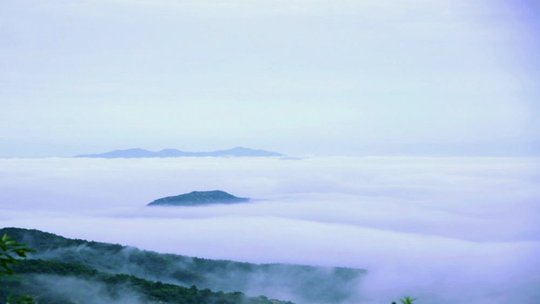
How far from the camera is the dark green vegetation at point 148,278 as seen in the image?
68.4 meters

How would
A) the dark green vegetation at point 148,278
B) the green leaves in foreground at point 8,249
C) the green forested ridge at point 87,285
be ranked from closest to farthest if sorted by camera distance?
1. the green leaves in foreground at point 8,249
2. the green forested ridge at point 87,285
3. the dark green vegetation at point 148,278

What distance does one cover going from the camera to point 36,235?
132 m

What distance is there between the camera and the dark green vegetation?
68363 millimetres

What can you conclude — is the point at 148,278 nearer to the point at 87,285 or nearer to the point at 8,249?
the point at 87,285

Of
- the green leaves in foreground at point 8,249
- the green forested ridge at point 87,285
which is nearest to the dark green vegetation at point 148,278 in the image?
the green forested ridge at point 87,285

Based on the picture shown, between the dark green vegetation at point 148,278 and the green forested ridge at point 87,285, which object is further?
the dark green vegetation at point 148,278

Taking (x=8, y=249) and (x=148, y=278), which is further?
(x=148, y=278)

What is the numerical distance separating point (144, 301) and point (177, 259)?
72.9m

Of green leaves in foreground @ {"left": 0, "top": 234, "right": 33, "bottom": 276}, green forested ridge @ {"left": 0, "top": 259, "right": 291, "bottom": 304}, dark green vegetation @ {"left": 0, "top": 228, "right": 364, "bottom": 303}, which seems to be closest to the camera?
green leaves in foreground @ {"left": 0, "top": 234, "right": 33, "bottom": 276}

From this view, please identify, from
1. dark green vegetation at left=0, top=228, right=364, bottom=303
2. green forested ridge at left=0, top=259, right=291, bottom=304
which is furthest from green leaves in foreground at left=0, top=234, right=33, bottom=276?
green forested ridge at left=0, top=259, right=291, bottom=304

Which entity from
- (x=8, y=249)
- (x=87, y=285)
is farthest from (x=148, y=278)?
(x=8, y=249)

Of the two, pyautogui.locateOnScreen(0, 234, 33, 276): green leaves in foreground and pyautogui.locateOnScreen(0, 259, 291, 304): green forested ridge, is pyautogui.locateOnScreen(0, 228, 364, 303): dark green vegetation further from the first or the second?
pyautogui.locateOnScreen(0, 234, 33, 276): green leaves in foreground

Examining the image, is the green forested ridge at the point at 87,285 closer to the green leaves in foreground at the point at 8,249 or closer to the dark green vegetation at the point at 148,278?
the dark green vegetation at the point at 148,278

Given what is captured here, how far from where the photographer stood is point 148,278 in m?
129
